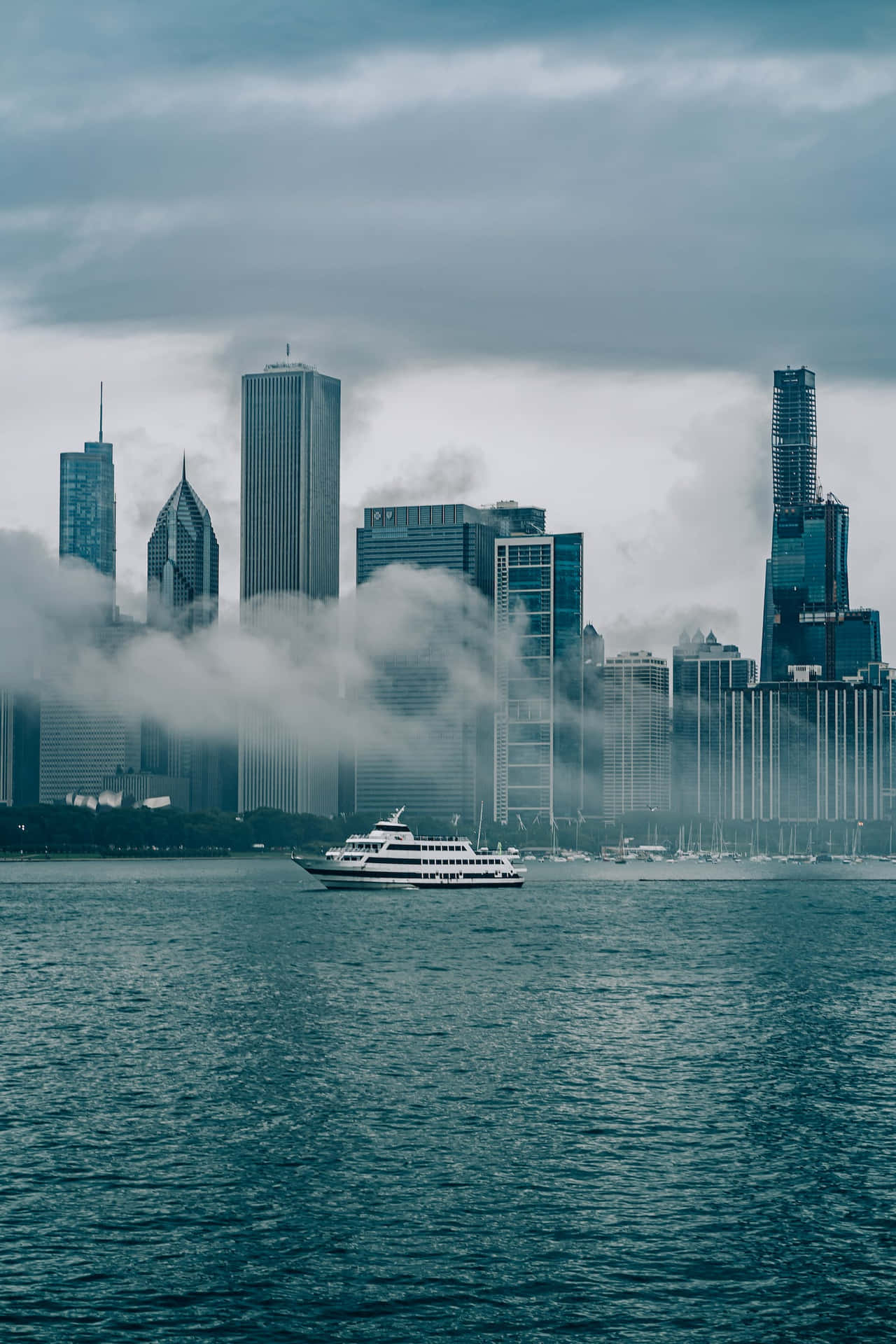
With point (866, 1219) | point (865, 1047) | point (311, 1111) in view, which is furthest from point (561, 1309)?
point (865, 1047)

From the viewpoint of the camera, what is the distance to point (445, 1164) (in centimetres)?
6431

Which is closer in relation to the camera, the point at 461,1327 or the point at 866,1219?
the point at 461,1327

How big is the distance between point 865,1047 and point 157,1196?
52.4m

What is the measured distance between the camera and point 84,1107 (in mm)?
74938

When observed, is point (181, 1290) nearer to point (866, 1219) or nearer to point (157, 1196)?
point (157, 1196)

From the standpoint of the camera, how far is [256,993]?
4850 inches

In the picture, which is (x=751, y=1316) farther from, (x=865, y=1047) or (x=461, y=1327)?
(x=865, y=1047)

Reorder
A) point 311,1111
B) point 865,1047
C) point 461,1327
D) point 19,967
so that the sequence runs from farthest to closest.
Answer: point 19,967 → point 865,1047 → point 311,1111 → point 461,1327

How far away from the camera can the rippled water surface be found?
154ft

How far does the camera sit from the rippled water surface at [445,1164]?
4706 cm

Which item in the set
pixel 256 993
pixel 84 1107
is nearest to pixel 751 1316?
pixel 84 1107

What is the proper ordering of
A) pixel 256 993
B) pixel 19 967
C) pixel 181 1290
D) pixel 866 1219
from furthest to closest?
pixel 19 967
pixel 256 993
pixel 866 1219
pixel 181 1290

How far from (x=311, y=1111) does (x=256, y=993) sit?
162 feet

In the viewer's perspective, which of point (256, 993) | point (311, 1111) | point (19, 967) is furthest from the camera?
point (19, 967)
